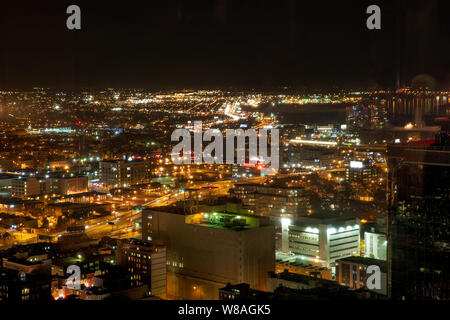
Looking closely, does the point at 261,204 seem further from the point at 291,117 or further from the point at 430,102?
the point at 291,117

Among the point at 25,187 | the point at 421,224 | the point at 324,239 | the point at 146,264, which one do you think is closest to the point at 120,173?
the point at 25,187

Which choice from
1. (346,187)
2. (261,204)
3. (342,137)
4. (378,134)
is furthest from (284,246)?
(342,137)

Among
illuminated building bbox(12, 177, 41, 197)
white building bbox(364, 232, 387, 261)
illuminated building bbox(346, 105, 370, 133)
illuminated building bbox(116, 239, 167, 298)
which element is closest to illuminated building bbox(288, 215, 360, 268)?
white building bbox(364, 232, 387, 261)

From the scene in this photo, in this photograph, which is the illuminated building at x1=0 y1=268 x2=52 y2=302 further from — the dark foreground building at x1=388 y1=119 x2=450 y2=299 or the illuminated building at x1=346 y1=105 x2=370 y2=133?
the illuminated building at x1=346 y1=105 x2=370 y2=133

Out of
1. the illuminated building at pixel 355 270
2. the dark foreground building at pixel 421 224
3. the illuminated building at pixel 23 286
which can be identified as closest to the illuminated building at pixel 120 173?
the illuminated building at pixel 355 270
